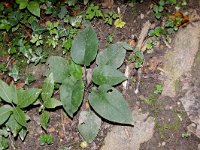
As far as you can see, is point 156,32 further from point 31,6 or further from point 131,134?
point 31,6

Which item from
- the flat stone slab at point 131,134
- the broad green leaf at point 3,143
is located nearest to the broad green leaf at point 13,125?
the broad green leaf at point 3,143

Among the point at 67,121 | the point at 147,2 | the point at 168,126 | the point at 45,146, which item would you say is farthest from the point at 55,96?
the point at 147,2

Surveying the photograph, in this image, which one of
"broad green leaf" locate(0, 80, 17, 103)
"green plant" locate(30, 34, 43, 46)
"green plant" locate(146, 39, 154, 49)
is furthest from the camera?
"green plant" locate(30, 34, 43, 46)

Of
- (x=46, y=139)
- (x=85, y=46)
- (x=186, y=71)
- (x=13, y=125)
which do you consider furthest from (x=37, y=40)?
(x=186, y=71)

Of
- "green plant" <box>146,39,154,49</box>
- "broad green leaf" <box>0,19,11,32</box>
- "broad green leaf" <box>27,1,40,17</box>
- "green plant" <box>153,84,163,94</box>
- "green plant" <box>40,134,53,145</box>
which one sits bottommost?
"green plant" <box>40,134,53,145</box>

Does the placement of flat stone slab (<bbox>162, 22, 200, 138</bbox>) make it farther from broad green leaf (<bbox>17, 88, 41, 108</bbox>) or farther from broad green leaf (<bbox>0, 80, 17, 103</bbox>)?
broad green leaf (<bbox>0, 80, 17, 103</bbox>)

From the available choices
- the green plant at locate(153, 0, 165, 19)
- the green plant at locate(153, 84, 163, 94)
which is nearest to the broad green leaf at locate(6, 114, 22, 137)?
the green plant at locate(153, 84, 163, 94)
